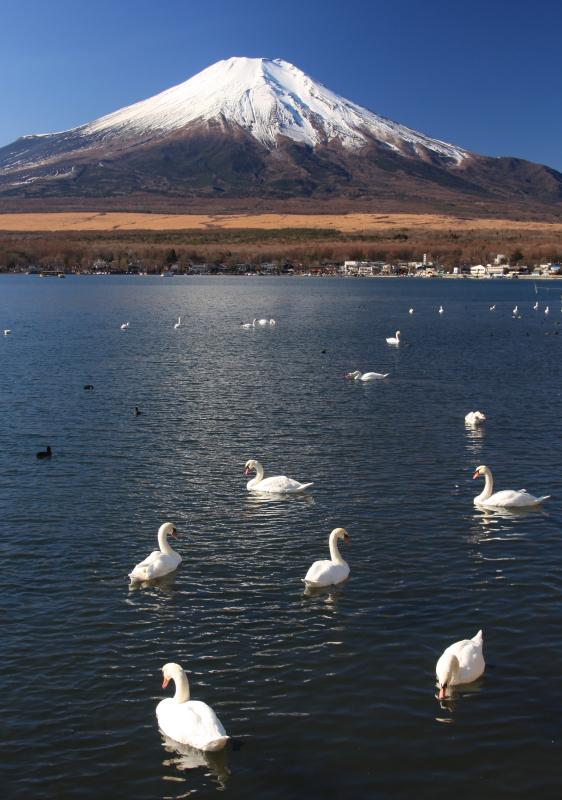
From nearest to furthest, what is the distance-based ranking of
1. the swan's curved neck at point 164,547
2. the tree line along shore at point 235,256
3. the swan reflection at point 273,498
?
the swan's curved neck at point 164,547 < the swan reflection at point 273,498 < the tree line along shore at point 235,256

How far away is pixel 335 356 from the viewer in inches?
1730

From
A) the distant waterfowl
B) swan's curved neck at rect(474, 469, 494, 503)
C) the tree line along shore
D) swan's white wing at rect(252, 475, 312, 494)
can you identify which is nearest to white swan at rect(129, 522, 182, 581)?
swan's white wing at rect(252, 475, 312, 494)

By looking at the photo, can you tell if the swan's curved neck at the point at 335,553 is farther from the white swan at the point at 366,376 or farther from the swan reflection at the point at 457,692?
the white swan at the point at 366,376

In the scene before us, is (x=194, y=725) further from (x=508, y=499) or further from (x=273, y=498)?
(x=508, y=499)

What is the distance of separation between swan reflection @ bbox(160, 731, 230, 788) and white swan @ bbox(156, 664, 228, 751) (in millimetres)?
111

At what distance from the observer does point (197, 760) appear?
344 inches

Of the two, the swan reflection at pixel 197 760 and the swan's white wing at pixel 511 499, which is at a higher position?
the swan's white wing at pixel 511 499

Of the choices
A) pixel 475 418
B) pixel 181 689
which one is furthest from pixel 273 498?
pixel 475 418

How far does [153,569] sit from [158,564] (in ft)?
0.43

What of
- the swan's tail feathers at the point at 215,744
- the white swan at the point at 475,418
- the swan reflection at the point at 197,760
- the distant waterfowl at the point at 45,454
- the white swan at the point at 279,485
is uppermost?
the distant waterfowl at the point at 45,454

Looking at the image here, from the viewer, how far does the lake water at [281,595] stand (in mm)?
8688

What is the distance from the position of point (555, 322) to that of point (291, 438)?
53.3 m

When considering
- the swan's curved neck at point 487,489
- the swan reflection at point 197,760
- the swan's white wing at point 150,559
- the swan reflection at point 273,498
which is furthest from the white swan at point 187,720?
the swan's curved neck at point 487,489

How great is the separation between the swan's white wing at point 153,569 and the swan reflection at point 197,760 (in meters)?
4.33
